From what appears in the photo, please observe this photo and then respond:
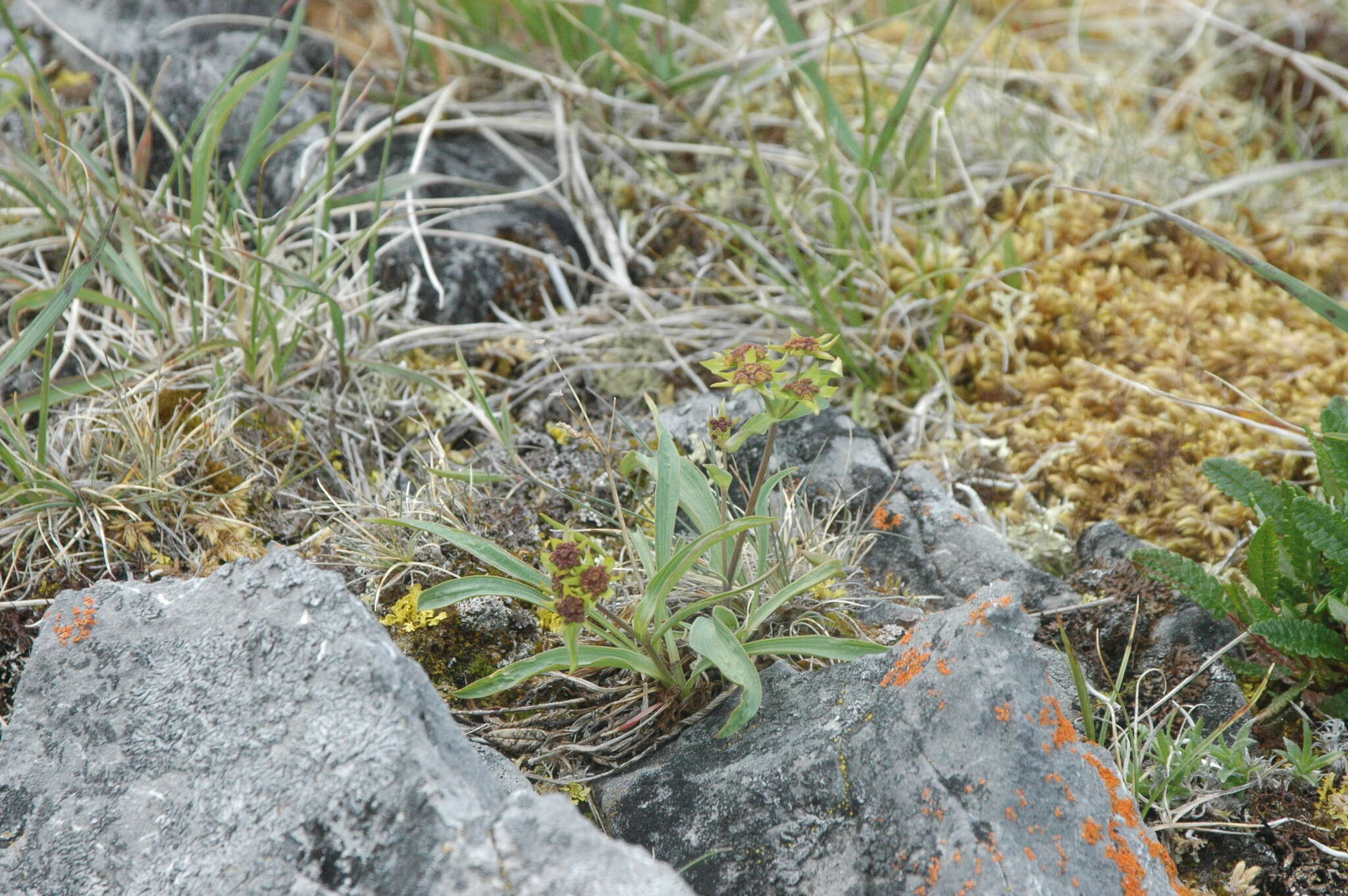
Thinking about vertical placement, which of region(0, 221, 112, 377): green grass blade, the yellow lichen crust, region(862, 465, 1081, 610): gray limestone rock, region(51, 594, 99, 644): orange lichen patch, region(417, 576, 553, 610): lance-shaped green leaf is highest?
region(0, 221, 112, 377): green grass blade

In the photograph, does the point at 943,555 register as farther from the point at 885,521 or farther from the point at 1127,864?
the point at 1127,864

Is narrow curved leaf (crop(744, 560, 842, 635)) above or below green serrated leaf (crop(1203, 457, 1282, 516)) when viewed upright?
below

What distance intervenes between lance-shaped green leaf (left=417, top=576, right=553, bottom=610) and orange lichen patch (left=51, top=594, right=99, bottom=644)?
0.73 metres

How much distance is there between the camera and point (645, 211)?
12.8ft

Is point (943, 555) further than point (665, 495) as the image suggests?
Yes

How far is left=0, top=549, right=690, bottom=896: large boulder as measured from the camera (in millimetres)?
1603

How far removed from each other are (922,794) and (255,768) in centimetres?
129

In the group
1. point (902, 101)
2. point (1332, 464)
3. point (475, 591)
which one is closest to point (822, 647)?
point (475, 591)

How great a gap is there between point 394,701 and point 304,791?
0.23m

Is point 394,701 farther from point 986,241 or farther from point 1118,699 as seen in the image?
point 986,241

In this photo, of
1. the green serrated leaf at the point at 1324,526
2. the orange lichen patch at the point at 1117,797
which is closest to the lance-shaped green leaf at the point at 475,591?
the orange lichen patch at the point at 1117,797

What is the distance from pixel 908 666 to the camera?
6.69ft

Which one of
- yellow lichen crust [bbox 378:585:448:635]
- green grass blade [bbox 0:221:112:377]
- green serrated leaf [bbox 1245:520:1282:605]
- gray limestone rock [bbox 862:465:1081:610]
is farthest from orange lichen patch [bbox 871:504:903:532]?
green grass blade [bbox 0:221:112:377]

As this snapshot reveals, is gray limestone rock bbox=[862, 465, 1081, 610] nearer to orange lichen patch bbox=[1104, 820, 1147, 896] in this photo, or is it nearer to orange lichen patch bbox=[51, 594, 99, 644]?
orange lichen patch bbox=[1104, 820, 1147, 896]
